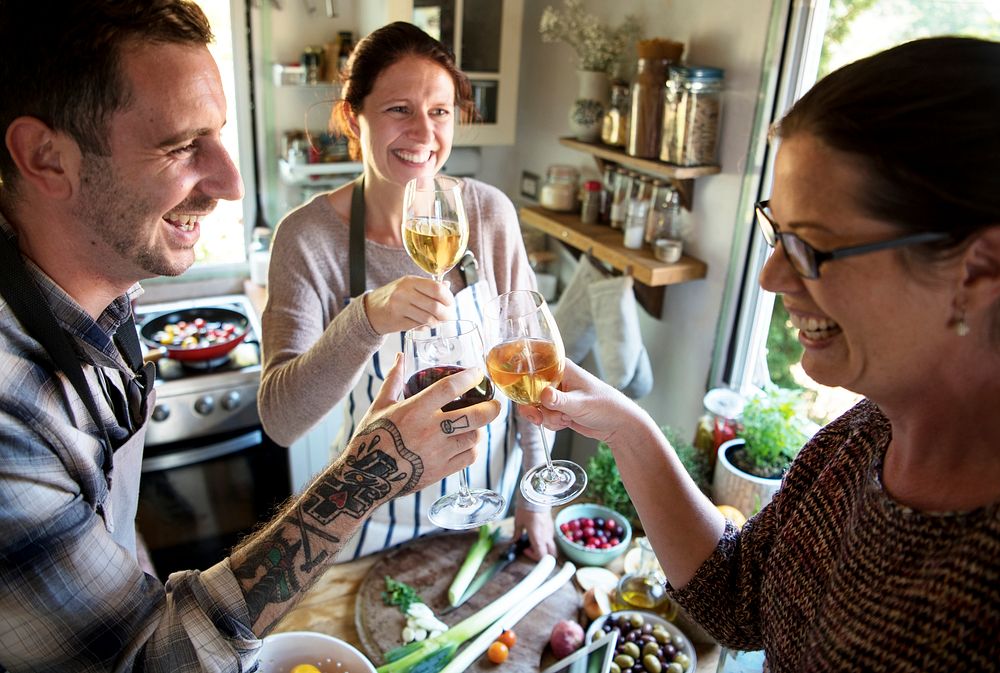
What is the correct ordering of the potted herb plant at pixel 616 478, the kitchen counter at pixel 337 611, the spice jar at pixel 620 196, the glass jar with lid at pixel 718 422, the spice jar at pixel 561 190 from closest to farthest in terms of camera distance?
the kitchen counter at pixel 337 611 → the potted herb plant at pixel 616 478 → the glass jar with lid at pixel 718 422 → the spice jar at pixel 620 196 → the spice jar at pixel 561 190

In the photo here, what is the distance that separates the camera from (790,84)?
202 centimetres

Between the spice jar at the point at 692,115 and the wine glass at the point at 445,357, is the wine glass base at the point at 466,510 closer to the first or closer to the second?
the wine glass at the point at 445,357

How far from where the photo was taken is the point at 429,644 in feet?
4.37

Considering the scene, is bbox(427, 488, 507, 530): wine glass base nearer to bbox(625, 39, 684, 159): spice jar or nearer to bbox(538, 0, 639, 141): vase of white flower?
bbox(625, 39, 684, 159): spice jar

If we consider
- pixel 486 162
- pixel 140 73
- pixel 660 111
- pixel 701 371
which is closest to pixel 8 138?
pixel 140 73

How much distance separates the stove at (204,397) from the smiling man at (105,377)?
1356 millimetres

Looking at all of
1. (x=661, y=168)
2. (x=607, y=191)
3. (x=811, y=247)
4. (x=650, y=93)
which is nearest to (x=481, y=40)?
(x=607, y=191)

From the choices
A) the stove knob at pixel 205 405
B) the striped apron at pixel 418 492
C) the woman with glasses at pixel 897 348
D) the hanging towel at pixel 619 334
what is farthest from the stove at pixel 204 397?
the woman with glasses at pixel 897 348

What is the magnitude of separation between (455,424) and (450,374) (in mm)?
71

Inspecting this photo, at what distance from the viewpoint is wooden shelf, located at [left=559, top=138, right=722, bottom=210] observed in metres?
2.16

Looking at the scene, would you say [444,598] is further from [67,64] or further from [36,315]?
[67,64]

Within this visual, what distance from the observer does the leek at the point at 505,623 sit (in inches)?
51.2

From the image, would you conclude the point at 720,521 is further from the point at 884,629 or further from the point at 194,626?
the point at 194,626

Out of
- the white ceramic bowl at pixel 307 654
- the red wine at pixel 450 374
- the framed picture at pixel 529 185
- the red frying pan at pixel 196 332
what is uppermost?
the red wine at pixel 450 374
